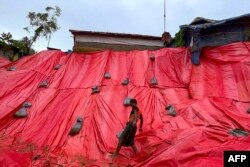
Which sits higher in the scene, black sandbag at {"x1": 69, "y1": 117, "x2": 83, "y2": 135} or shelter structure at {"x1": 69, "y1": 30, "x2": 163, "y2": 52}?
shelter structure at {"x1": 69, "y1": 30, "x2": 163, "y2": 52}

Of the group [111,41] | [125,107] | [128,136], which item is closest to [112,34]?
[111,41]

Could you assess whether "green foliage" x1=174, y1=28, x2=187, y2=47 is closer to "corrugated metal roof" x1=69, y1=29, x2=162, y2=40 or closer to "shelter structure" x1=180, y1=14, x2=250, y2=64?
"shelter structure" x1=180, y1=14, x2=250, y2=64

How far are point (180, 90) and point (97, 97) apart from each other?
293 cm

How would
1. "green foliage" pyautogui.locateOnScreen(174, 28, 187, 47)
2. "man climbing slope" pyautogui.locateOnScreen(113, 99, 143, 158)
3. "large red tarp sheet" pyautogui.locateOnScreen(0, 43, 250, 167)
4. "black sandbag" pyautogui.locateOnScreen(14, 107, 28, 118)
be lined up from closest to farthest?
1. "large red tarp sheet" pyautogui.locateOnScreen(0, 43, 250, 167)
2. "man climbing slope" pyautogui.locateOnScreen(113, 99, 143, 158)
3. "black sandbag" pyautogui.locateOnScreen(14, 107, 28, 118)
4. "green foliage" pyautogui.locateOnScreen(174, 28, 187, 47)

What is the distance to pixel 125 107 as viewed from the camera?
30.2 feet

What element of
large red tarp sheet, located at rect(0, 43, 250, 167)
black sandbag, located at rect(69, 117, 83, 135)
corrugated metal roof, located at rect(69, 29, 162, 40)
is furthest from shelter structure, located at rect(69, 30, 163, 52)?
black sandbag, located at rect(69, 117, 83, 135)

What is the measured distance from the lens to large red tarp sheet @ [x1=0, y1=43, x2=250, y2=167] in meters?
6.49

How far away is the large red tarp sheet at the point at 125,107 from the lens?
256 inches

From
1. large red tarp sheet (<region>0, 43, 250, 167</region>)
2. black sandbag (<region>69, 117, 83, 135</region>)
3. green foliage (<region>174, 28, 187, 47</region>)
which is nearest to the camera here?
large red tarp sheet (<region>0, 43, 250, 167</region>)

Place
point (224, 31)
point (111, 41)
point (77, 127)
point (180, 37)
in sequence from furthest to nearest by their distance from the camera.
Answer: point (111, 41)
point (180, 37)
point (224, 31)
point (77, 127)

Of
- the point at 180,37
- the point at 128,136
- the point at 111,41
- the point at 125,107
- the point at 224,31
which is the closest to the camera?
the point at 128,136

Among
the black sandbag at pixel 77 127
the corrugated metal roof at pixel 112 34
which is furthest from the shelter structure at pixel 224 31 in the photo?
the black sandbag at pixel 77 127

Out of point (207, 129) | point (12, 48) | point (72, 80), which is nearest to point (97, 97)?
point (72, 80)

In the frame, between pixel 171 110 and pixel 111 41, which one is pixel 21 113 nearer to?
pixel 171 110
